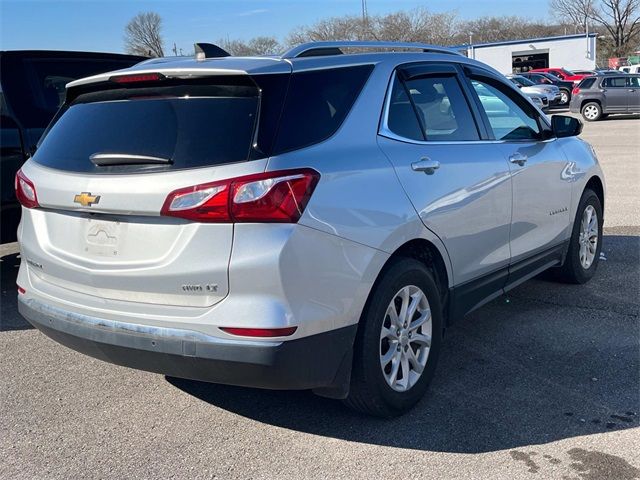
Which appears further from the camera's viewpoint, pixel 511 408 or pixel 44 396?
pixel 44 396

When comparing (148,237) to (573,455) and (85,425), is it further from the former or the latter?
(573,455)

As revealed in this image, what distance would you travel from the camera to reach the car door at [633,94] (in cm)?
2433

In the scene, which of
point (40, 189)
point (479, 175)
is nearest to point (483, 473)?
point (479, 175)

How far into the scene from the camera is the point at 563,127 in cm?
523

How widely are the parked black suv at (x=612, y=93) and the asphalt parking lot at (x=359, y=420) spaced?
22.0 m

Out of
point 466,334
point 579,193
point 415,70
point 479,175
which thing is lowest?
point 466,334

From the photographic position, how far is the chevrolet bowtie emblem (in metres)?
3.09

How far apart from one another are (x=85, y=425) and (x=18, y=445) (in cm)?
33

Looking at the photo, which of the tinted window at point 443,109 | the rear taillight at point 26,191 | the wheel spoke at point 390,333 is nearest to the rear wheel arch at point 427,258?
the wheel spoke at point 390,333

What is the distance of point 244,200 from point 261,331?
1.76 ft

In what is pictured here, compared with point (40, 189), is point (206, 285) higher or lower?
lower

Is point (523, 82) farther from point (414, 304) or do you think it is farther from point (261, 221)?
point (261, 221)

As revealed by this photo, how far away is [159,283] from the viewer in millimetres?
2961

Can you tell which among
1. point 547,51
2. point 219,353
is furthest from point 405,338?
point 547,51
